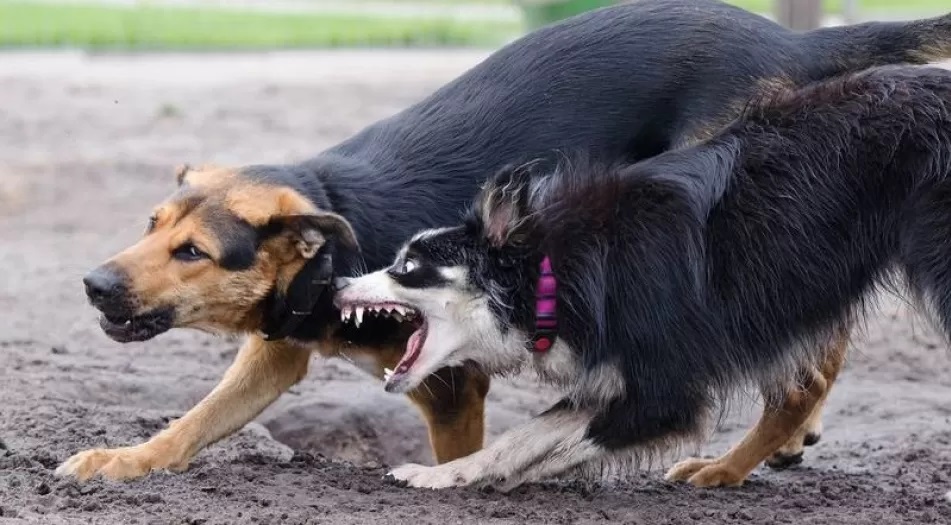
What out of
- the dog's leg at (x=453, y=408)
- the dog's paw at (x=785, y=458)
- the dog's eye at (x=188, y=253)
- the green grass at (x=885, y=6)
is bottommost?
the green grass at (x=885, y=6)

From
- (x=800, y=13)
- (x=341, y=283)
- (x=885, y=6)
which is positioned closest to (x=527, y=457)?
(x=341, y=283)

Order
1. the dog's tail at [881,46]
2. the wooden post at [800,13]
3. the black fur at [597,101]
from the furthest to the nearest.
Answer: the wooden post at [800,13] < the dog's tail at [881,46] < the black fur at [597,101]

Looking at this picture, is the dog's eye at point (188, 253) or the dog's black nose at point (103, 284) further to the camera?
the dog's eye at point (188, 253)

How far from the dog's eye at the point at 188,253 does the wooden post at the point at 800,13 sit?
6884 millimetres

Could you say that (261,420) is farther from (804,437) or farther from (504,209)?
(804,437)

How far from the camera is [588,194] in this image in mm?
4832

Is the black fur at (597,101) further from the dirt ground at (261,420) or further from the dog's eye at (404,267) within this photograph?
the dirt ground at (261,420)

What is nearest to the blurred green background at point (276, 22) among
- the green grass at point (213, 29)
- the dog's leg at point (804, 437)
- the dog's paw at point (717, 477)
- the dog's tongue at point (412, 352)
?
the green grass at point (213, 29)

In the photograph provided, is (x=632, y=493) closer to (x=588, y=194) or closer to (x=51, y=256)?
(x=588, y=194)

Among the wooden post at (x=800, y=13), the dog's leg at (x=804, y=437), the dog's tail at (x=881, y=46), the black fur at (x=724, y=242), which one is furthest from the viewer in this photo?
the wooden post at (x=800, y=13)

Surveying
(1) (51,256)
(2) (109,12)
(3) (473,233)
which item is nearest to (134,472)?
(3) (473,233)

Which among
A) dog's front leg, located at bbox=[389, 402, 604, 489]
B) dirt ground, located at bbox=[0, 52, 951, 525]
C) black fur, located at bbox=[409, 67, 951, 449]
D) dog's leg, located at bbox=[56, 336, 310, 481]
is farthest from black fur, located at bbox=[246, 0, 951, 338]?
dirt ground, located at bbox=[0, 52, 951, 525]

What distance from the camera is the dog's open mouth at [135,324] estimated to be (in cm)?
483

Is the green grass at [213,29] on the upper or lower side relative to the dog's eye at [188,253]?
lower
